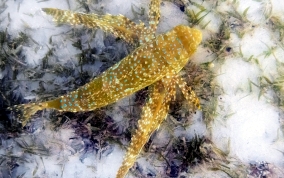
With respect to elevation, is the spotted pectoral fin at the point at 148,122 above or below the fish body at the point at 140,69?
below

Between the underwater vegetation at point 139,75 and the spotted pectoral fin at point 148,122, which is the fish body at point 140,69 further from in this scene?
the spotted pectoral fin at point 148,122

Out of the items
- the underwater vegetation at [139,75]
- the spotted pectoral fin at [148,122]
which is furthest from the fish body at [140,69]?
the spotted pectoral fin at [148,122]

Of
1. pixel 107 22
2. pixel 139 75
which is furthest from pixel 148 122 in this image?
pixel 107 22

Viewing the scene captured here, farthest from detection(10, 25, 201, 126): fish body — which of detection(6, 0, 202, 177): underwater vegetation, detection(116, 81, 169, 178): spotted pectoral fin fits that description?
detection(116, 81, 169, 178): spotted pectoral fin

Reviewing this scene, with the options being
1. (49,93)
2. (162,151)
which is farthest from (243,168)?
(49,93)

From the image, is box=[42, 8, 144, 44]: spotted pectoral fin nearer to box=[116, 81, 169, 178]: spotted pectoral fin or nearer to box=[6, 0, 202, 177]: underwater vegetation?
box=[6, 0, 202, 177]: underwater vegetation
